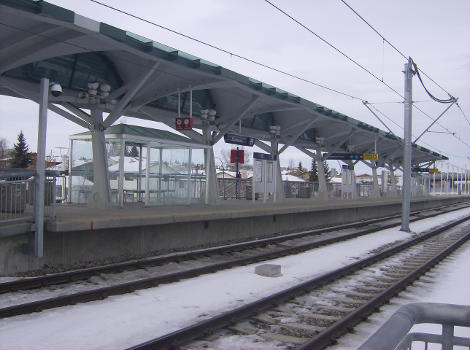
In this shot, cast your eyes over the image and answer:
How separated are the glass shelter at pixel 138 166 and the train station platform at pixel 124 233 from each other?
0.96 metres

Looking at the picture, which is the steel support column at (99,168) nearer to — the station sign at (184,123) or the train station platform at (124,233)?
the train station platform at (124,233)

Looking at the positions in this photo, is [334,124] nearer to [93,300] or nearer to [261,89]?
[261,89]

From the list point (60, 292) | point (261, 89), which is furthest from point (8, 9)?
point (261, 89)

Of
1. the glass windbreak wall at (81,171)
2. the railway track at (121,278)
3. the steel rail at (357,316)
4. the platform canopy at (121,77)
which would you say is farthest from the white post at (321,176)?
the steel rail at (357,316)

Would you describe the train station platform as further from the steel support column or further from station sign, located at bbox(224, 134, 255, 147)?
station sign, located at bbox(224, 134, 255, 147)

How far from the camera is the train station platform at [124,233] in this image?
26.9ft

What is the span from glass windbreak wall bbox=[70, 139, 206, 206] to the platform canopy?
125 centimetres

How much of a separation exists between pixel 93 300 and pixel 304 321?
307 centimetres

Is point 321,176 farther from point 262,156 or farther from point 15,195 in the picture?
point 15,195

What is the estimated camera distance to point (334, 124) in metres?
25.8

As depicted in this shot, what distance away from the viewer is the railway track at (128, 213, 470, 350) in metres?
4.93

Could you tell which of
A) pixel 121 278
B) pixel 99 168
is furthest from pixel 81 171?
pixel 121 278

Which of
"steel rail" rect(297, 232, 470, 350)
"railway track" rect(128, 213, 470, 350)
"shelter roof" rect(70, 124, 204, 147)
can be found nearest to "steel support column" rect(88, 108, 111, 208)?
"shelter roof" rect(70, 124, 204, 147)

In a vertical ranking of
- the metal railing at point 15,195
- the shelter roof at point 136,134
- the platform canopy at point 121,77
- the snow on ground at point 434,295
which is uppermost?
the platform canopy at point 121,77
